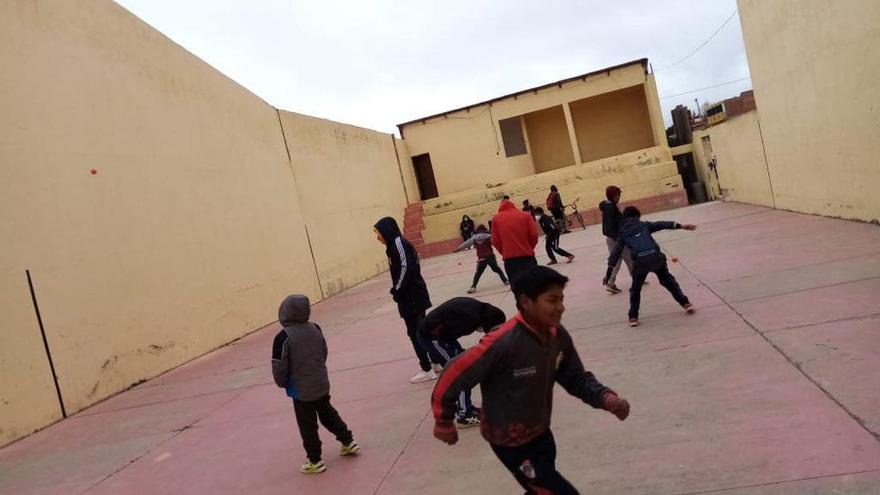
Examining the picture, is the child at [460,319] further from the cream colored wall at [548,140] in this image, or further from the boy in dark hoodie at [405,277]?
the cream colored wall at [548,140]

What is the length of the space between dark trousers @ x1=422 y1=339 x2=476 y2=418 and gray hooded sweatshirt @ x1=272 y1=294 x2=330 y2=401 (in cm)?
81

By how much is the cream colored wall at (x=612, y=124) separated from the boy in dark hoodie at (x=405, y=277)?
22404 mm

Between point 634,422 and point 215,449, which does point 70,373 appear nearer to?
point 215,449

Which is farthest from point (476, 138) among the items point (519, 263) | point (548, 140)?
point (519, 263)

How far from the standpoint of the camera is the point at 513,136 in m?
26.7

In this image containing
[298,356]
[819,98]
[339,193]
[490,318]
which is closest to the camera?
[490,318]

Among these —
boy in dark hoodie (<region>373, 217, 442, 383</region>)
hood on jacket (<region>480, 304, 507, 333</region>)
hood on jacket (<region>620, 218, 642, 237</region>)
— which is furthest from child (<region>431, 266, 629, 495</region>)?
hood on jacket (<region>620, 218, 642, 237</region>)

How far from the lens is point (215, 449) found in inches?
209

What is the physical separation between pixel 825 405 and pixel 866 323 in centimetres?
161

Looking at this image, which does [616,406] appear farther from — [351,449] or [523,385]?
[351,449]

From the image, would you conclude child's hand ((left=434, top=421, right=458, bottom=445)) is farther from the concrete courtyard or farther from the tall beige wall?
the tall beige wall

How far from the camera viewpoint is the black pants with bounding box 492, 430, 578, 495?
2.57 meters

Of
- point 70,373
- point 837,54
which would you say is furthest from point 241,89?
point 837,54

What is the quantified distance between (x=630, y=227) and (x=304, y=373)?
3.82 metres
